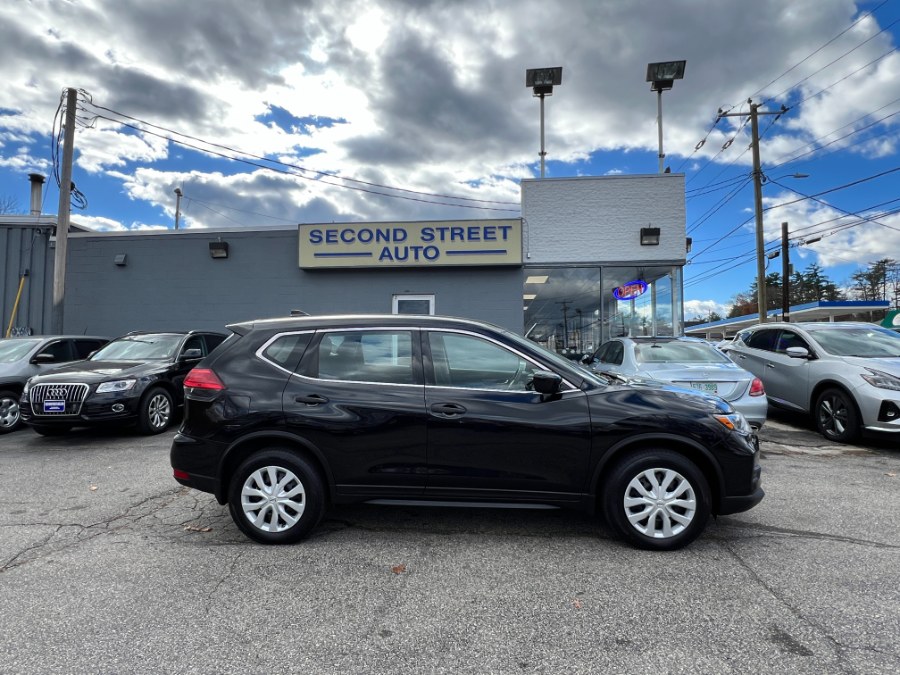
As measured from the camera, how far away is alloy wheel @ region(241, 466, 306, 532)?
11.3 feet

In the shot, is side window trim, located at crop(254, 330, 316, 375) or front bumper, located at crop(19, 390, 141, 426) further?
front bumper, located at crop(19, 390, 141, 426)

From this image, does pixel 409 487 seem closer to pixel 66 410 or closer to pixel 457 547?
pixel 457 547

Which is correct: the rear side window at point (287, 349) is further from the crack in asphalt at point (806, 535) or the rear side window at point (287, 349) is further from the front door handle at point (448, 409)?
the crack in asphalt at point (806, 535)

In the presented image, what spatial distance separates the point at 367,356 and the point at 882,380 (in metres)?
6.69

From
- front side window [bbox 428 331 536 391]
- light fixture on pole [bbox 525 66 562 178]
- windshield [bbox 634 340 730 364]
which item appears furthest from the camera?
light fixture on pole [bbox 525 66 562 178]

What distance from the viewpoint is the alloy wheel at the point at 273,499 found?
344 cm

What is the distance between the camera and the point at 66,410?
21.8 ft

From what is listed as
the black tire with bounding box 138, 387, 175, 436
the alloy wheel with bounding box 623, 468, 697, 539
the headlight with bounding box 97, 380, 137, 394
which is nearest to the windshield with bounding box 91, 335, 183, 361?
the black tire with bounding box 138, 387, 175, 436

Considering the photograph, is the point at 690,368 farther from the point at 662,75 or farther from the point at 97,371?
the point at 662,75

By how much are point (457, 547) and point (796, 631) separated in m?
1.93

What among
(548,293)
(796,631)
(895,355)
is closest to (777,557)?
(796,631)

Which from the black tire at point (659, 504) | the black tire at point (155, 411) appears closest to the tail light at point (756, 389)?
the black tire at point (659, 504)

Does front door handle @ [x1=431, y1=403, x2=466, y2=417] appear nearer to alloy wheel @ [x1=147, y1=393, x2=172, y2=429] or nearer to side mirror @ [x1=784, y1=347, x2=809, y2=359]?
alloy wheel @ [x1=147, y1=393, x2=172, y2=429]

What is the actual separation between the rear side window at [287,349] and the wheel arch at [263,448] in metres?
0.53
